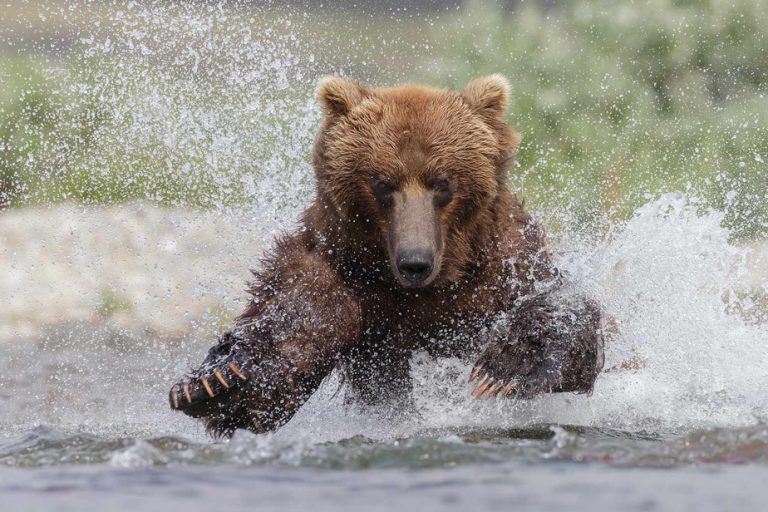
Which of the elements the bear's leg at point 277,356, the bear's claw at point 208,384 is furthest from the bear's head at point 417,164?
the bear's claw at point 208,384

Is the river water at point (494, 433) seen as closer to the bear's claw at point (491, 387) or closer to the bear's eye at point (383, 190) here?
the bear's claw at point (491, 387)

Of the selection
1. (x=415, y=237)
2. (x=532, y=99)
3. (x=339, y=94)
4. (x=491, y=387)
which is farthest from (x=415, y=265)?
(x=532, y=99)

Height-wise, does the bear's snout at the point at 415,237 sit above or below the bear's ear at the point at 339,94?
below

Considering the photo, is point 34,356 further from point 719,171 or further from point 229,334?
point 719,171

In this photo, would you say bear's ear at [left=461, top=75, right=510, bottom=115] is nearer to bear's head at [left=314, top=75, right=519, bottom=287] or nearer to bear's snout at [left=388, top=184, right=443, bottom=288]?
bear's head at [left=314, top=75, right=519, bottom=287]

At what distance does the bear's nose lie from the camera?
4.91m

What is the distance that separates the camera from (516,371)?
5.26 meters

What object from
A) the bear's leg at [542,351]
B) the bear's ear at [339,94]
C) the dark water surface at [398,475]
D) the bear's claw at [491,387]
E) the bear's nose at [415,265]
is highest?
the bear's ear at [339,94]

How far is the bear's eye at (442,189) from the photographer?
527 cm

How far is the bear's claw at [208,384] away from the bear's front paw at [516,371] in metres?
1.01

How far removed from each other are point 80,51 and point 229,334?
864 cm

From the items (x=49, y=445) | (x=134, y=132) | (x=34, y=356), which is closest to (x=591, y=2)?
(x=134, y=132)

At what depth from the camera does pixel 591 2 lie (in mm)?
15273

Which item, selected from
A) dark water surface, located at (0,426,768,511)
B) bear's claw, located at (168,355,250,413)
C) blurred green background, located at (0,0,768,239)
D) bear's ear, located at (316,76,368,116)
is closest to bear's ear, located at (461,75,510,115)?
bear's ear, located at (316,76,368,116)
